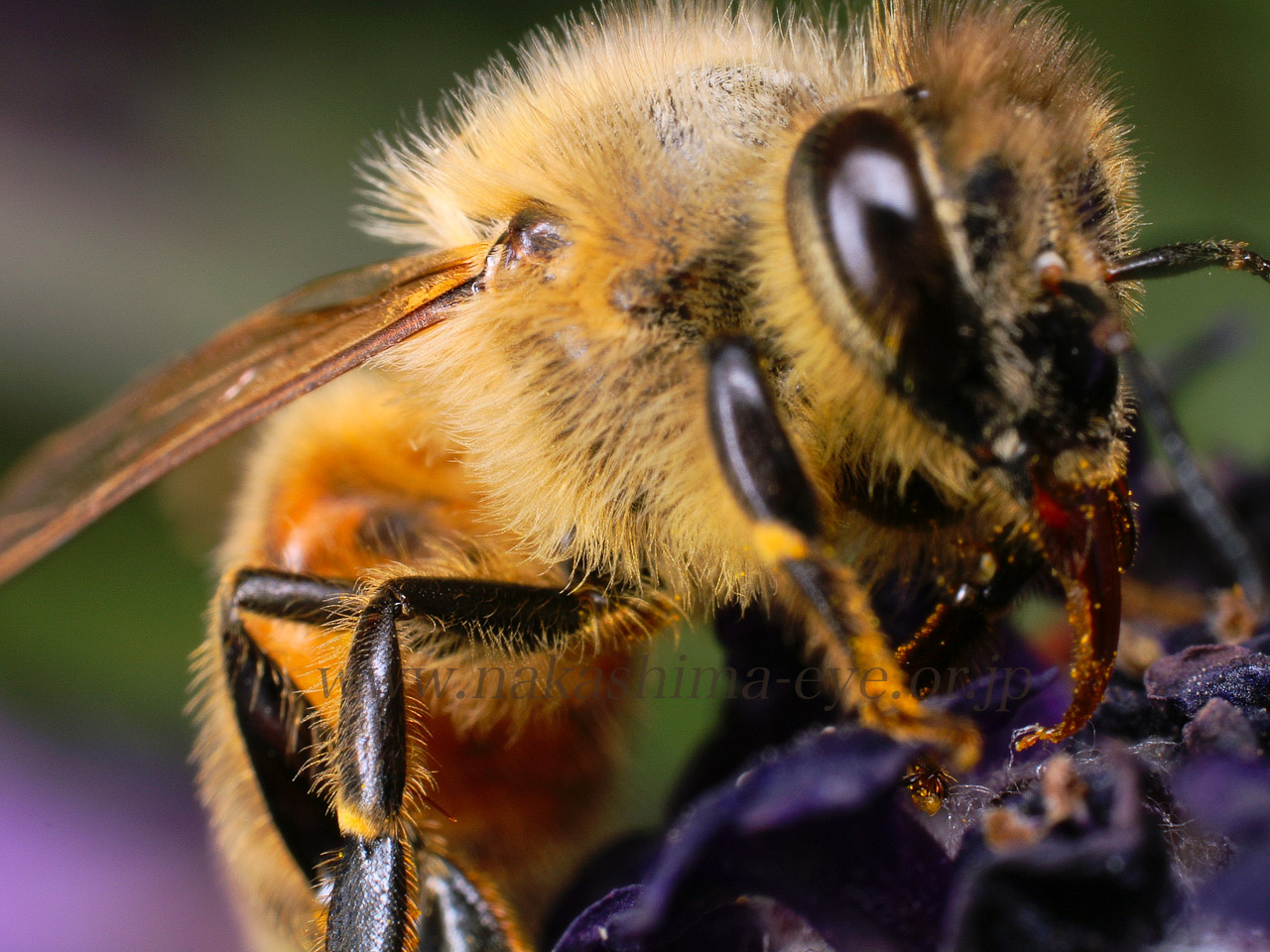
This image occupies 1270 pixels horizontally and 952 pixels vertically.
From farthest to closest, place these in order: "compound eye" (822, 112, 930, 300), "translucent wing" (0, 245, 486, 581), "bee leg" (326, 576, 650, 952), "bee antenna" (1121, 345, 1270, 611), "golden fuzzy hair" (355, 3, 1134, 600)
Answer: "bee antenna" (1121, 345, 1270, 611), "translucent wing" (0, 245, 486, 581), "bee leg" (326, 576, 650, 952), "golden fuzzy hair" (355, 3, 1134, 600), "compound eye" (822, 112, 930, 300)

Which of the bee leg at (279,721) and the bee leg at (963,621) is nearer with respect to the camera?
the bee leg at (963,621)

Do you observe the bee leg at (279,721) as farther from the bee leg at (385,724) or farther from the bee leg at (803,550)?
the bee leg at (803,550)

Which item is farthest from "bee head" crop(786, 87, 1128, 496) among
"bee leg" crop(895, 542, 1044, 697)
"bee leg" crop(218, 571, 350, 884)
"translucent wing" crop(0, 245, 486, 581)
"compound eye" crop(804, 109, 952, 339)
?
"bee leg" crop(218, 571, 350, 884)

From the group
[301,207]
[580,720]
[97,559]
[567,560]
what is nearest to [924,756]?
[567,560]

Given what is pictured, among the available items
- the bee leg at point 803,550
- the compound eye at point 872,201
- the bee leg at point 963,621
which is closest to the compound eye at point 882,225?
the compound eye at point 872,201

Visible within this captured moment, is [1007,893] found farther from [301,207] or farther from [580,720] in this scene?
[301,207]

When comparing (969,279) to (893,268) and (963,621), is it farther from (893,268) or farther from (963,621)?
(963,621)

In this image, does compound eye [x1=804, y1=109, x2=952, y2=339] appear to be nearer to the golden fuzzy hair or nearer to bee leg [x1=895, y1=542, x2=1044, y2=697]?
the golden fuzzy hair

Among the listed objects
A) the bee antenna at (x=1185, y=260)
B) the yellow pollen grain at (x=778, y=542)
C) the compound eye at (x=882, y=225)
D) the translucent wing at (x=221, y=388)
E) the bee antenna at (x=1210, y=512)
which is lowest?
the bee antenna at (x=1210, y=512)
